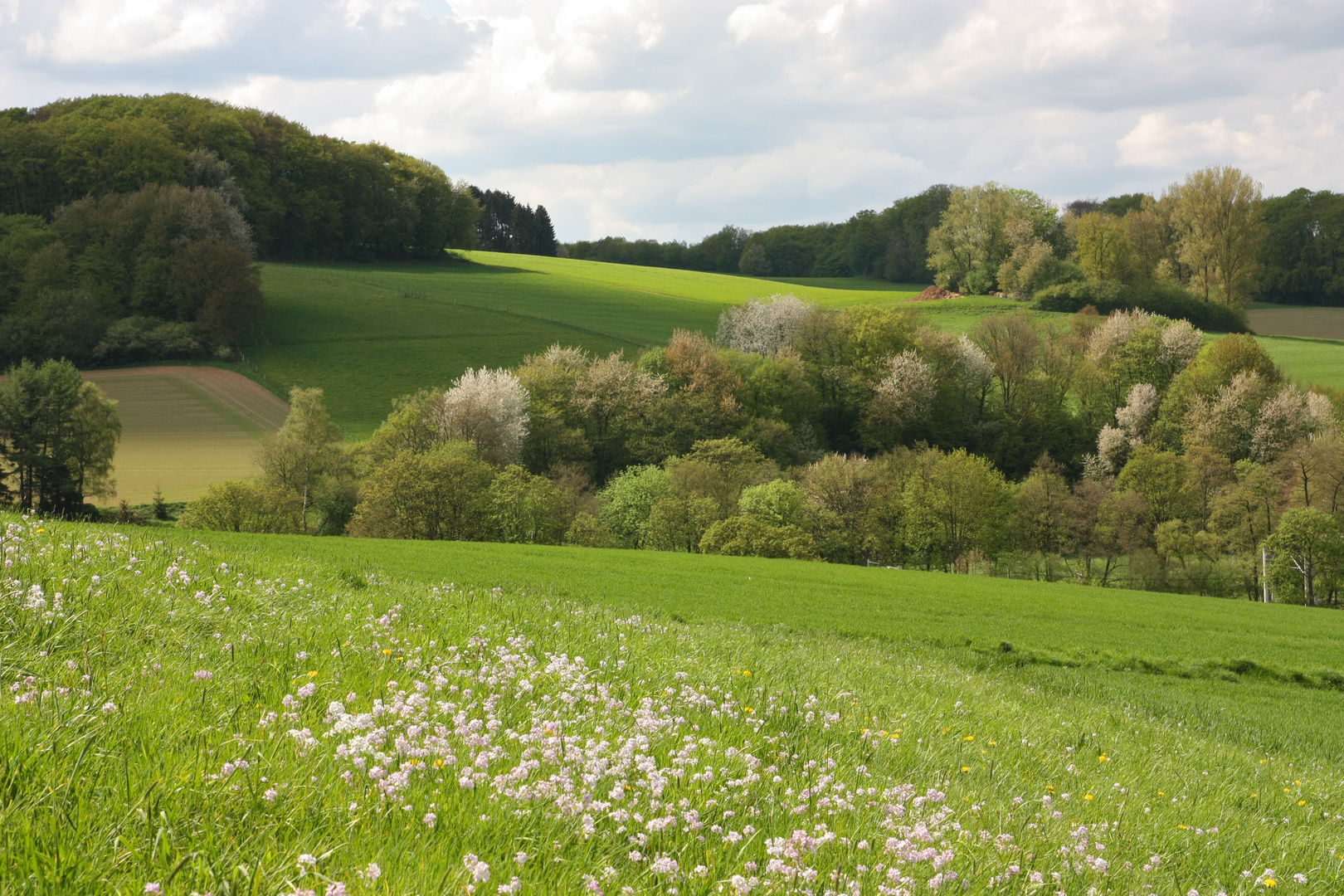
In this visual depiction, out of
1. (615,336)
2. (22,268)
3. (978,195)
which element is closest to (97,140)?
(22,268)

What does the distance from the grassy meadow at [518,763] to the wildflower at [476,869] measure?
11mm

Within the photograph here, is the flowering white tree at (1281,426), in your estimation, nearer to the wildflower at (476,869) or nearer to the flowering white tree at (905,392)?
the flowering white tree at (905,392)

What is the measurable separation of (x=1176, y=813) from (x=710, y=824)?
4.80m

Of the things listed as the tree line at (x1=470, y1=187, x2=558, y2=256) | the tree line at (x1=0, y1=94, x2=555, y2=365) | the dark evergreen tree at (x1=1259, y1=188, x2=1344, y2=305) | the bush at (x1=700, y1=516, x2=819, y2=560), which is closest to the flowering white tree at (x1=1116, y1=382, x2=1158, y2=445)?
the bush at (x1=700, y1=516, x2=819, y2=560)

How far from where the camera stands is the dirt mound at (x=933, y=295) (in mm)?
120062

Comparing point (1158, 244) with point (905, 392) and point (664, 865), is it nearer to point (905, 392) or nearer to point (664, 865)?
point (905, 392)

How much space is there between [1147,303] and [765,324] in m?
45.6

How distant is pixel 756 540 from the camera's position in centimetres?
5356

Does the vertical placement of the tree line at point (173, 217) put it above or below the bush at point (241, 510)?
above

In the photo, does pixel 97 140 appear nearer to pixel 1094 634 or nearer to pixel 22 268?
pixel 22 268

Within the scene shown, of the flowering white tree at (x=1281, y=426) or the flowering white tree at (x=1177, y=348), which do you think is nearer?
the flowering white tree at (x=1281, y=426)

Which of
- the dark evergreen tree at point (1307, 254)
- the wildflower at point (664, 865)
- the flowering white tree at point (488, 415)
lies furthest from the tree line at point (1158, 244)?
the wildflower at point (664, 865)

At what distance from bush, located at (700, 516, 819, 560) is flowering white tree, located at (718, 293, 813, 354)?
3827 centimetres

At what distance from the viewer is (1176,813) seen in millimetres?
7598
